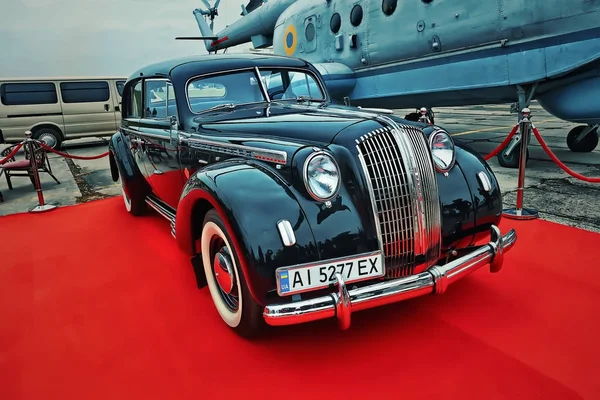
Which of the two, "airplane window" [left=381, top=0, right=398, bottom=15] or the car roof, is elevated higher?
"airplane window" [left=381, top=0, right=398, bottom=15]

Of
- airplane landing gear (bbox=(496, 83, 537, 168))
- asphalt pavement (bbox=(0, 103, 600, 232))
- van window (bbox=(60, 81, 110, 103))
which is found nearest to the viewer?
asphalt pavement (bbox=(0, 103, 600, 232))

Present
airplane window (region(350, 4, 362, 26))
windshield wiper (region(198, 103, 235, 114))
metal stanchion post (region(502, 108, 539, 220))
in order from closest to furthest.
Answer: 1. windshield wiper (region(198, 103, 235, 114))
2. metal stanchion post (region(502, 108, 539, 220))
3. airplane window (region(350, 4, 362, 26))

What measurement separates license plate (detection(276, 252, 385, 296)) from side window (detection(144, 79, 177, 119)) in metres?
1.86

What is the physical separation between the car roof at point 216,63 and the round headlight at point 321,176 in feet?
4.89

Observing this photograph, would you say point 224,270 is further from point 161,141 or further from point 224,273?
point 161,141

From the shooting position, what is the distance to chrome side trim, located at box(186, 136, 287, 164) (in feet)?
7.08

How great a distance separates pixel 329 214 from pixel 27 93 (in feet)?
34.1

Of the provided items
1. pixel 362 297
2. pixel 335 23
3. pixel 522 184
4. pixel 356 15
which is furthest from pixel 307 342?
pixel 335 23

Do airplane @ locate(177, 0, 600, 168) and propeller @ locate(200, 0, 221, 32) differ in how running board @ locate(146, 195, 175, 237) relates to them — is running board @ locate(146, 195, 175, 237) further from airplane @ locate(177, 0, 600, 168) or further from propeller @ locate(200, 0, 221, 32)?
propeller @ locate(200, 0, 221, 32)

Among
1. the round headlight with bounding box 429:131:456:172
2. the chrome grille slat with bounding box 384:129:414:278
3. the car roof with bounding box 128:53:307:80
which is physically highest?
the car roof with bounding box 128:53:307:80

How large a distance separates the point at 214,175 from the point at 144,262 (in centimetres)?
148

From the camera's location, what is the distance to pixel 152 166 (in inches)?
146

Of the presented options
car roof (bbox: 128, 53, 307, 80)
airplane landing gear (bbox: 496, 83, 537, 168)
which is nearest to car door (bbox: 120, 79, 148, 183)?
car roof (bbox: 128, 53, 307, 80)

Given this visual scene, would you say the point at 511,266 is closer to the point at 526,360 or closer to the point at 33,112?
the point at 526,360
